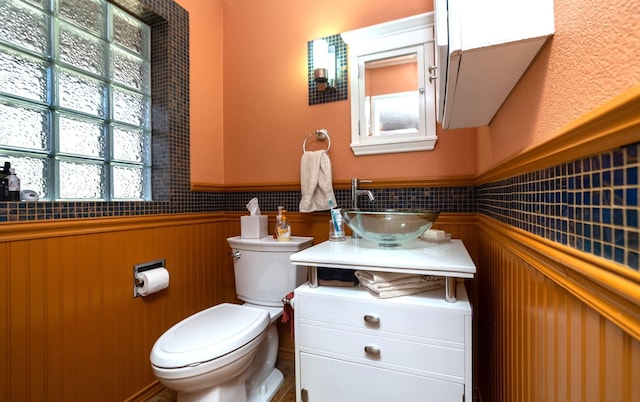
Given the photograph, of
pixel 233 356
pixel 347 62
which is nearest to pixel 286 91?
pixel 347 62

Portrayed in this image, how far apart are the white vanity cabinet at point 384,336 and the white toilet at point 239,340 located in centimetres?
25

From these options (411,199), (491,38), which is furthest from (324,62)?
(491,38)

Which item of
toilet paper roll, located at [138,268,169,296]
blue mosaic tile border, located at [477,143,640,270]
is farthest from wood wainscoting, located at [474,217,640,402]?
toilet paper roll, located at [138,268,169,296]

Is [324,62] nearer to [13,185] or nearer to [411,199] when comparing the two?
[411,199]

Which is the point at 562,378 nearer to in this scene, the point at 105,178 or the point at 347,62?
the point at 347,62

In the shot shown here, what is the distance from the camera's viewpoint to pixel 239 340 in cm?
102

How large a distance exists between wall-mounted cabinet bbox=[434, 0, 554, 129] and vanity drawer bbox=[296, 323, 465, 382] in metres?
0.73

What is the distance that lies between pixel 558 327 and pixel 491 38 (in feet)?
1.69

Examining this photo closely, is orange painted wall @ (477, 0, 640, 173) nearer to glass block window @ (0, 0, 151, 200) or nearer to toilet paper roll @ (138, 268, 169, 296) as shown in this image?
toilet paper roll @ (138, 268, 169, 296)

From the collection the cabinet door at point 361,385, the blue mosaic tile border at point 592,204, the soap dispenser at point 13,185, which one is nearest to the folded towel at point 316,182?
the cabinet door at point 361,385

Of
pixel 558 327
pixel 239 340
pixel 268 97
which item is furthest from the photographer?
pixel 268 97

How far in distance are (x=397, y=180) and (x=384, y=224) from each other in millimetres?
444

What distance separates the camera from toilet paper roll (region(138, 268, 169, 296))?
49.0 inches

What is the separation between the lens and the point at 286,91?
5.35ft
